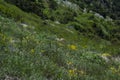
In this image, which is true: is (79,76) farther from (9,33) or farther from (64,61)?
(9,33)

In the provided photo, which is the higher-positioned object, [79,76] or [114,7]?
[79,76]

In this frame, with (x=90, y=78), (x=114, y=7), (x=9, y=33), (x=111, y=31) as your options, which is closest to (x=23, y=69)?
(x=90, y=78)

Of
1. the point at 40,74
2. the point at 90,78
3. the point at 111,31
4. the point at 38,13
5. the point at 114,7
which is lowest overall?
the point at 114,7

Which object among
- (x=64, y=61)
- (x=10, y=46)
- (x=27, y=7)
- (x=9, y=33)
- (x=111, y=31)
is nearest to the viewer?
(x=10, y=46)

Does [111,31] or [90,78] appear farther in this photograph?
[111,31]

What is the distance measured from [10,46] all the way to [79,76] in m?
2.88

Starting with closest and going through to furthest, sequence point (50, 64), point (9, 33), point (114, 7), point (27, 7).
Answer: point (50, 64) → point (9, 33) → point (27, 7) → point (114, 7)

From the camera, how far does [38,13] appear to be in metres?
74.2

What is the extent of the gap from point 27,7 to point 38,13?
4286mm

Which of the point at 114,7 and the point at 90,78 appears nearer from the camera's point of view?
the point at 90,78

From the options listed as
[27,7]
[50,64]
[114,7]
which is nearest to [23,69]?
[50,64]

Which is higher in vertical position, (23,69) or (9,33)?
(23,69)

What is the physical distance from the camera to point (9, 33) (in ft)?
62.0

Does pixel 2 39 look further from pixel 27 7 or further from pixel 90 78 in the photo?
pixel 27 7
